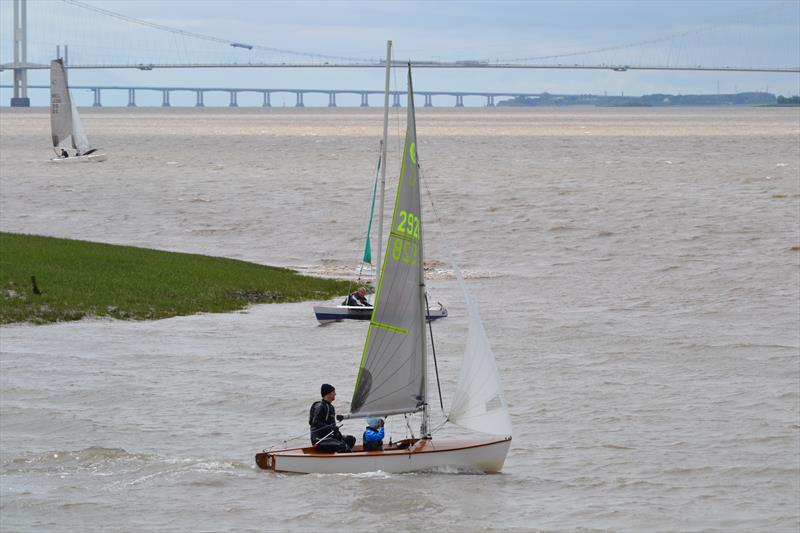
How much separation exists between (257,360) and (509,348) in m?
6.16

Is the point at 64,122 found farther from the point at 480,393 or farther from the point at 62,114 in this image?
the point at 480,393

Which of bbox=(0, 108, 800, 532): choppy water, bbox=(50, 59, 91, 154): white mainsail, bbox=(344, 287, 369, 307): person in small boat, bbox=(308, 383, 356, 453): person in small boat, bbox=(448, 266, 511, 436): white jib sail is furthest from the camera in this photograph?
bbox=(50, 59, 91, 154): white mainsail

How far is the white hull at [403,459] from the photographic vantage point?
63.7ft

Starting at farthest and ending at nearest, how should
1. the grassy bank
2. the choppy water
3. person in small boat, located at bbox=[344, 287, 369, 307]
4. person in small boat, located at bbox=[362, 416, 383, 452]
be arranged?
person in small boat, located at bbox=[344, 287, 369, 307], the grassy bank, person in small boat, located at bbox=[362, 416, 383, 452], the choppy water

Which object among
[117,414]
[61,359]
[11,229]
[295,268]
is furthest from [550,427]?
[11,229]

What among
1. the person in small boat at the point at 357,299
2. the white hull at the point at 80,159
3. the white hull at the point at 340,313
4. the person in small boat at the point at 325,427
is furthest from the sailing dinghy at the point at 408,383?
the white hull at the point at 80,159

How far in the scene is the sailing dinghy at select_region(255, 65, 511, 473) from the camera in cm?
1936

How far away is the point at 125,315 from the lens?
3275 cm

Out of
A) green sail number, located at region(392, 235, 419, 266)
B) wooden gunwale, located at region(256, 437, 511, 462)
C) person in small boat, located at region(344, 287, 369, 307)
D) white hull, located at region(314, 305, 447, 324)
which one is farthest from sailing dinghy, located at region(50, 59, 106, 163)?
green sail number, located at region(392, 235, 419, 266)

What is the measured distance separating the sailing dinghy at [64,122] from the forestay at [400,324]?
2799 inches

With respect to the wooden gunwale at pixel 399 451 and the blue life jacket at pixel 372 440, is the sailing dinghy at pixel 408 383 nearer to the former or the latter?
the wooden gunwale at pixel 399 451

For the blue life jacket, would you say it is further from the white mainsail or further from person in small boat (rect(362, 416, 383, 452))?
the white mainsail

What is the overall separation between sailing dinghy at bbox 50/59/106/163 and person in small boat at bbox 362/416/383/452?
71.4 metres

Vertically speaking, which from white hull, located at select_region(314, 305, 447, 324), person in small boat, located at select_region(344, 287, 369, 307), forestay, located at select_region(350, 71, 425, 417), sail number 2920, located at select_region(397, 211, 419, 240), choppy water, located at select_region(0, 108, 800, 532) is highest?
sail number 2920, located at select_region(397, 211, 419, 240)
